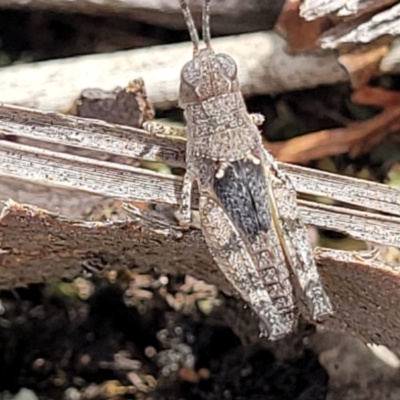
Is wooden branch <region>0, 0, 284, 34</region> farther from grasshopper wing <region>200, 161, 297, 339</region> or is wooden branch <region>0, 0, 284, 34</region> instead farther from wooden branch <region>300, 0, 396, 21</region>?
grasshopper wing <region>200, 161, 297, 339</region>

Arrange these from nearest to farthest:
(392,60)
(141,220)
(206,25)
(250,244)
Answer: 1. (141,220)
2. (250,244)
3. (206,25)
4. (392,60)

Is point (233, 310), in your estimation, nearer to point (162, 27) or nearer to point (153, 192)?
point (153, 192)

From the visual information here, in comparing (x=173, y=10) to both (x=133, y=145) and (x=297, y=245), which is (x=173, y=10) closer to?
(x=133, y=145)

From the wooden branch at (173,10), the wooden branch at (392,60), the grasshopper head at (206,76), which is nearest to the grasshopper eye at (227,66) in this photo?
the grasshopper head at (206,76)

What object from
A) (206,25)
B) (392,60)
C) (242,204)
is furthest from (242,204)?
(392,60)

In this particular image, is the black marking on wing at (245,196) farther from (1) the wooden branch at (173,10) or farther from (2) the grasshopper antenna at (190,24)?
(1) the wooden branch at (173,10)

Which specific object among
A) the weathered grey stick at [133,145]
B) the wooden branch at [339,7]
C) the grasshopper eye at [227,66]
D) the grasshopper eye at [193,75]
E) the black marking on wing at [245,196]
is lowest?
the black marking on wing at [245,196]

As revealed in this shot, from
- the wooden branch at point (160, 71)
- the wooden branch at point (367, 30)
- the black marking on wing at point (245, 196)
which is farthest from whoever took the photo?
the wooden branch at point (160, 71)

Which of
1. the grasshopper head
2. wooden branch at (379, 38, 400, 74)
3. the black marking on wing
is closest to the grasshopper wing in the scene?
the black marking on wing
